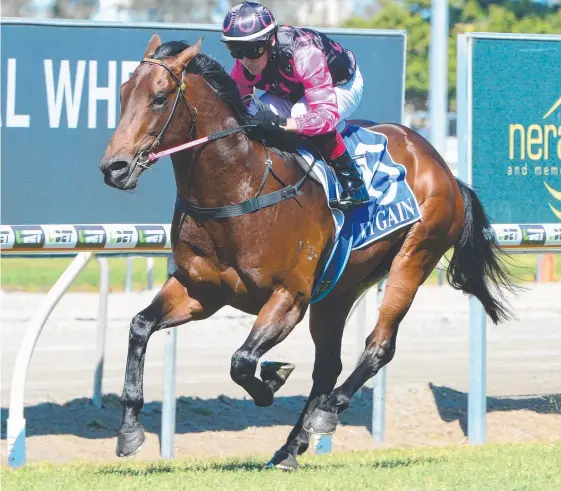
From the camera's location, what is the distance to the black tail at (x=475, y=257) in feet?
Answer: 22.7

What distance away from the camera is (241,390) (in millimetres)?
9227

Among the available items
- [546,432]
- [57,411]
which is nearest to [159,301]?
[57,411]

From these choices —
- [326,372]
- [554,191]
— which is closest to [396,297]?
[326,372]

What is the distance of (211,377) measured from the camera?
31.6 ft

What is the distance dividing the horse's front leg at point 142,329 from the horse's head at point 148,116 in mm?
768

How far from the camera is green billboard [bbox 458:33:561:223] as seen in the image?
7824 mm

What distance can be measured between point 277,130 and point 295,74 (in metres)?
0.32

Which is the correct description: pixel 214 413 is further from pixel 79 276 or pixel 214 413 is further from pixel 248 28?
pixel 79 276

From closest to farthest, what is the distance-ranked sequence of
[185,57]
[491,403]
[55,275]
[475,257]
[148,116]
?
[148,116] → [185,57] → [475,257] → [491,403] → [55,275]

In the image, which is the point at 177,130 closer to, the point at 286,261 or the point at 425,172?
the point at 286,261

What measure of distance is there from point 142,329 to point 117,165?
2.99 ft

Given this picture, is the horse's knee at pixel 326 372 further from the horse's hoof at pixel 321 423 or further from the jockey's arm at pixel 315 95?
the jockey's arm at pixel 315 95

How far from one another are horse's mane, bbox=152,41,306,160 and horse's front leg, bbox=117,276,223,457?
77cm

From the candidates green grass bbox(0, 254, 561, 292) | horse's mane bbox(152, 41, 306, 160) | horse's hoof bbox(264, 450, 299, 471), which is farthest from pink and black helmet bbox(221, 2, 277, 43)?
green grass bbox(0, 254, 561, 292)
